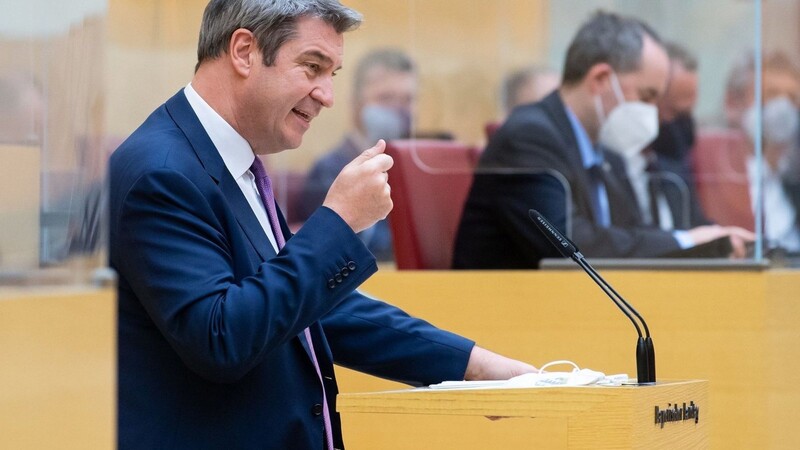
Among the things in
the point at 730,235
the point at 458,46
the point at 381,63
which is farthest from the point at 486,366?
the point at 381,63

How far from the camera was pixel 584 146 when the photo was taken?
3697mm

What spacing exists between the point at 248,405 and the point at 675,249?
1.78m

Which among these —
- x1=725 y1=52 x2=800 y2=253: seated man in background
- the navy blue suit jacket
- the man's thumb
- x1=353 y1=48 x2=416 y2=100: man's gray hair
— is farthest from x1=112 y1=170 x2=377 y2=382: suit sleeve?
x1=353 y1=48 x2=416 y2=100: man's gray hair

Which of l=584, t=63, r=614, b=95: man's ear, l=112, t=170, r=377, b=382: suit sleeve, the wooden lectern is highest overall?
l=584, t=63, r=614, b=95: man's ear

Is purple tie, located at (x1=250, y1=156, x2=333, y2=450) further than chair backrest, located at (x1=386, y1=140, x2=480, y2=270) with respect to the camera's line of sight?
No

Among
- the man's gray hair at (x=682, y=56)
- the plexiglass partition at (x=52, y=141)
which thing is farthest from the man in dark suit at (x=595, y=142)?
the plexiglass partition at (x=52, y=141)

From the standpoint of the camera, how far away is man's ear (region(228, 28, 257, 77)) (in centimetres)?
202

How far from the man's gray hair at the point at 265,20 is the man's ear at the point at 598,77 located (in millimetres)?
1795

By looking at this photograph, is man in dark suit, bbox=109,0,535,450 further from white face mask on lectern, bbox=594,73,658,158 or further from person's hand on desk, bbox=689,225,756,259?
white face mask on lectern, bbox=594,73,658,158

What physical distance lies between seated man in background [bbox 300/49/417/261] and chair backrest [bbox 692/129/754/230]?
914mm

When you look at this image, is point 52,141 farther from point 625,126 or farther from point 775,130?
point 775,130

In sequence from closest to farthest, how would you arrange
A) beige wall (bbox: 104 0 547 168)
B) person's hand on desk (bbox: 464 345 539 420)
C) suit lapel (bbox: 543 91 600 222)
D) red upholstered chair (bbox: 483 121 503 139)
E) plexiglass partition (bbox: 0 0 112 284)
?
plexiglass partition (bbox: 0 0 112 284) < person's hand on desk (bbox: 464 345 539 420) < suit lapel (bbox: 543 91 600 222) < red upholstered chair (bbox: 483 121 503 139) < beige wall (bbox: 104 0 547 168)

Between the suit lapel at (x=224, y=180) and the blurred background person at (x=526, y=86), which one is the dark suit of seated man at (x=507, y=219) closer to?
the blurred background person at (x=526, y=86)

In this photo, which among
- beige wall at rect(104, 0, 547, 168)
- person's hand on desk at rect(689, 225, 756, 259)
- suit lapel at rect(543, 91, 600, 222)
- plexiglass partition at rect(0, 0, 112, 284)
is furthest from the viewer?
beige wall at rect(104, 0, 547, 168)
